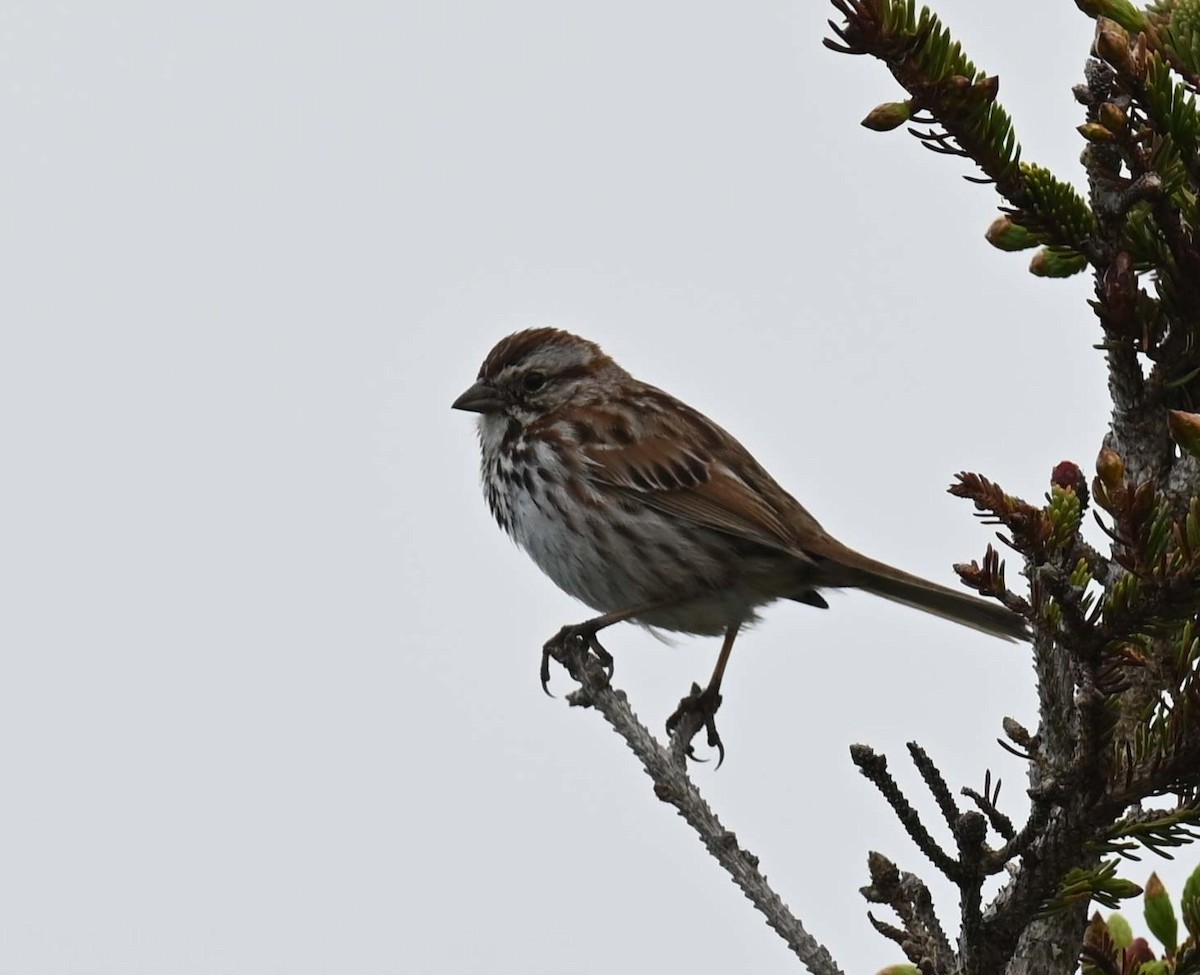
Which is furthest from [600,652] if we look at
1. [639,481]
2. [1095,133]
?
[1095,133]

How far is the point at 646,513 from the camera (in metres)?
6.32

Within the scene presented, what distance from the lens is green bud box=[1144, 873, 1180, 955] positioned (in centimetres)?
271

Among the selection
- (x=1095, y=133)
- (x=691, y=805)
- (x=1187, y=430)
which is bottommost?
(x=691, y=805)

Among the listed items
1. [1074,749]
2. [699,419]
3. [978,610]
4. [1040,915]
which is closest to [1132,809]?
[1040,915]

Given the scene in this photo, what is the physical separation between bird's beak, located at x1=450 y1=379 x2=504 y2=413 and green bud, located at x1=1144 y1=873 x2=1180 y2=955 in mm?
4364

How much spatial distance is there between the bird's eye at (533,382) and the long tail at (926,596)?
1532mm

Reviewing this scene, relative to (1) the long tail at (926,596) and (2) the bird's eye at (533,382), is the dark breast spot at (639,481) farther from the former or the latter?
(1) the long tail at (926,596)

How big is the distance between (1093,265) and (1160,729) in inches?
30.1

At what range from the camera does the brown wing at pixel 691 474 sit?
6.26 m

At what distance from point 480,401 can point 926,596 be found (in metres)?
2.08

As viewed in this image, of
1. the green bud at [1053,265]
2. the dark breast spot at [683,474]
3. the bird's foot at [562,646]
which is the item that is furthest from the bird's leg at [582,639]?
the green bud at [1053,265]

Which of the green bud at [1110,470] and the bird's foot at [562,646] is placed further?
the bird's foot at [562,646]

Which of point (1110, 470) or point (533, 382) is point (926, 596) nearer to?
point (533, 382)

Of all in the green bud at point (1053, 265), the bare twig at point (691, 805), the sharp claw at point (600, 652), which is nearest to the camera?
the bare twig at point (691, 805)
